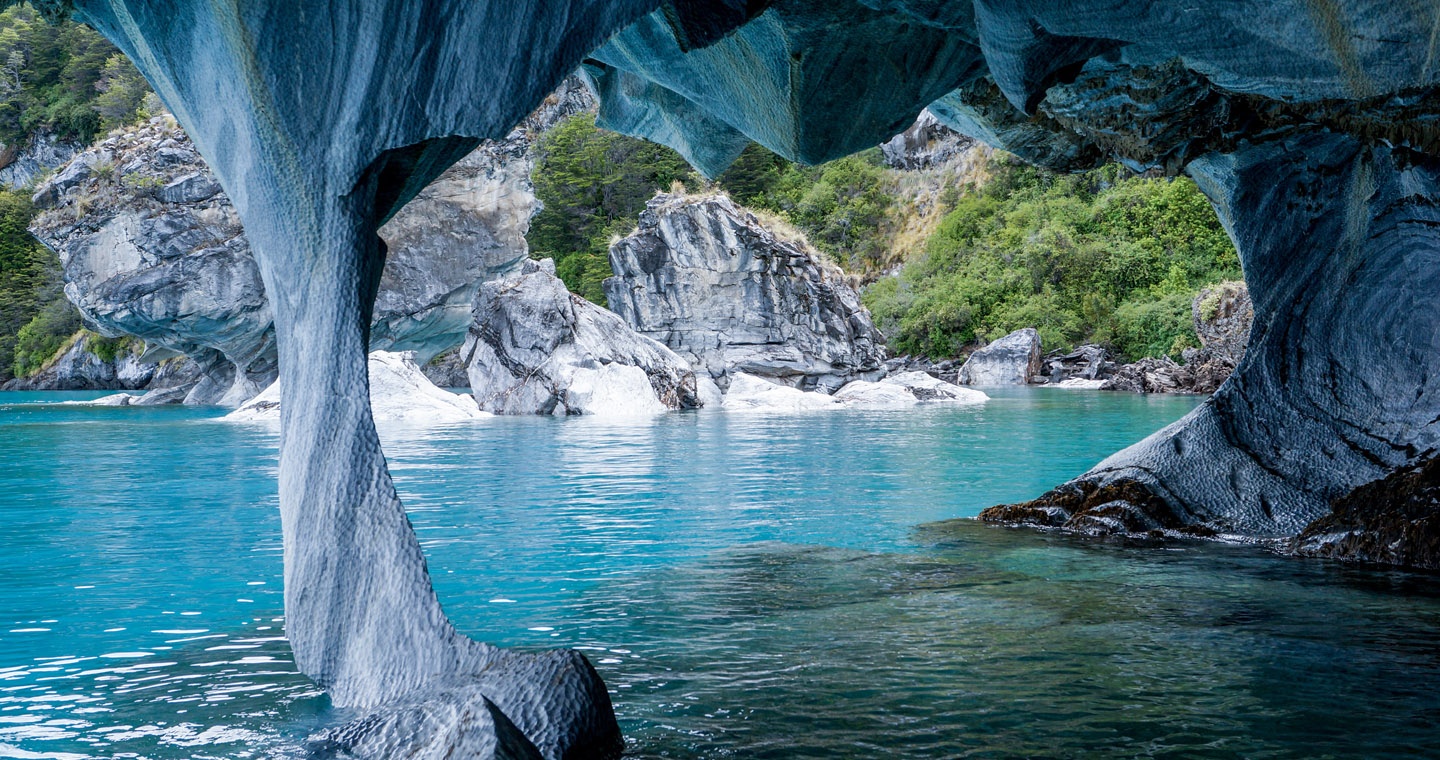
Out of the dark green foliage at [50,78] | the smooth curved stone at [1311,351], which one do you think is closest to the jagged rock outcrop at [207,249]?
the dark green foliage at [50,78]

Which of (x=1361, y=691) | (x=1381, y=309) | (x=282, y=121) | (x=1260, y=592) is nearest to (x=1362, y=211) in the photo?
(x=1381, y=309)

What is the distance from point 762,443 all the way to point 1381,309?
9.87m

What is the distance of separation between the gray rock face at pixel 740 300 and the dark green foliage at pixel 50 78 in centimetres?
2635

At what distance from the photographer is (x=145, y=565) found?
22.8ft

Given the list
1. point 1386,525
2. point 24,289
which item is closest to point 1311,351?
point 1386,525

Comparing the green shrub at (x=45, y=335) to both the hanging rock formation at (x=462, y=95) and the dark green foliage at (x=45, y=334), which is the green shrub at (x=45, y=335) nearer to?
the dark green foliage at (x=45, y=334)

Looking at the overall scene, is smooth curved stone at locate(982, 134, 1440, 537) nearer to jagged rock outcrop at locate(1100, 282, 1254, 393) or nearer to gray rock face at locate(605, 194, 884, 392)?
jagged rock outcrop at locate(1100, 282, 1254, 393)

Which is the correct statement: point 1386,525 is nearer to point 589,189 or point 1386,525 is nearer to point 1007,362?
point 1007,362

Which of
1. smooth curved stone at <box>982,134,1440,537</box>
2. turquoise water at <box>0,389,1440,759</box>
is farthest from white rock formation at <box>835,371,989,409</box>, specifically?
smooth curved stone at <box>982,134,1440,537</box>

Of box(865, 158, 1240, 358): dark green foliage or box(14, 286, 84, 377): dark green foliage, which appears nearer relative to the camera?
box(865, 158, 1240, 358): dark green foliage

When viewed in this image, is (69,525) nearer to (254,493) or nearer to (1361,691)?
(254,493)

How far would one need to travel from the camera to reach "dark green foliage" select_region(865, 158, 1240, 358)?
1436 inches

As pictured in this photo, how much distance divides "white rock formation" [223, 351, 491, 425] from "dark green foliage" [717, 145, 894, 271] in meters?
28.4

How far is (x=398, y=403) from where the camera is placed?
2225 centimetres
